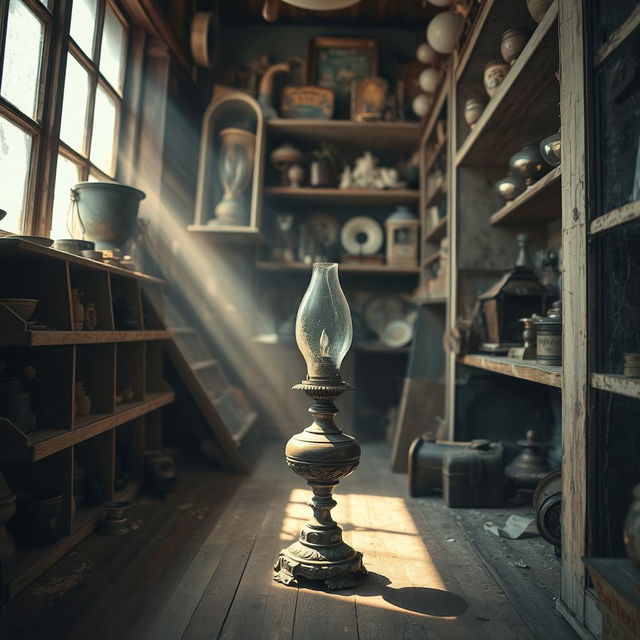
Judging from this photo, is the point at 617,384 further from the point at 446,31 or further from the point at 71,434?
the point at 446,31

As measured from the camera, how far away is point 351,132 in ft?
15.2

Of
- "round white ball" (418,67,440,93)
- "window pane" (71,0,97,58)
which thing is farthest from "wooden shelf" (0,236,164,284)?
"round white ball" (418,67,440,93)

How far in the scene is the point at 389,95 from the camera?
4.82m

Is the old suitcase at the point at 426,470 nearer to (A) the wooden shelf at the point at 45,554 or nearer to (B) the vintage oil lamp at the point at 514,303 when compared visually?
(B) the vintage oil lamp at the point at 514,303

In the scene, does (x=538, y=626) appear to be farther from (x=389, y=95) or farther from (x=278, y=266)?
(x=389, y=95)

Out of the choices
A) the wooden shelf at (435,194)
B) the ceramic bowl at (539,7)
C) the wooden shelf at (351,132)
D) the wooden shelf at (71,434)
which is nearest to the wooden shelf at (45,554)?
the wooden shelf at (71,434)

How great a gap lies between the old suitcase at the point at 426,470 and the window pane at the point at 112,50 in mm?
2757

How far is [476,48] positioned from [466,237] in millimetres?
971

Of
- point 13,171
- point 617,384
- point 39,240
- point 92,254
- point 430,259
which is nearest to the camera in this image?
point 617,384

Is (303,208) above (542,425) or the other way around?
above

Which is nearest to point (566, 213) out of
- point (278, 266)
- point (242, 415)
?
point (242, 415)

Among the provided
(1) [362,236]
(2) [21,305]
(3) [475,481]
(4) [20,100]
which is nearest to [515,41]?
(3) [475,481]

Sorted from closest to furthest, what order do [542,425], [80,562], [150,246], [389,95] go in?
1. [80,562]
2. [542,425]
3. [150,246]
4. [389,95]

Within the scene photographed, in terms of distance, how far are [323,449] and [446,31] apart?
2585mm
